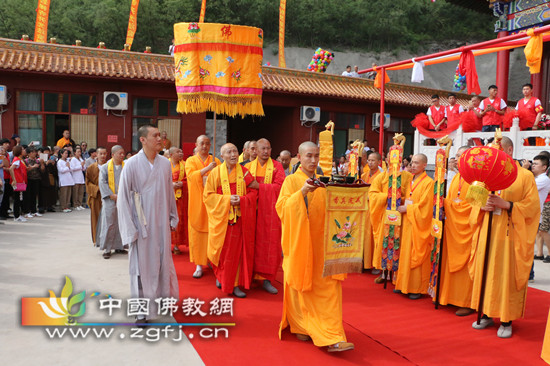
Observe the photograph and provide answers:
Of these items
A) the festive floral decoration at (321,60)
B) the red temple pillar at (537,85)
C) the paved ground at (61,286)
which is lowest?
the paved ground at (61,286)

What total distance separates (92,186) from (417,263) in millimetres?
5018

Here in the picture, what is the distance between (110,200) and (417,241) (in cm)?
429

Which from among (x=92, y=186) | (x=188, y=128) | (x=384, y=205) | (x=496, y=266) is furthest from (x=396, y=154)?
(x=188, y=128)

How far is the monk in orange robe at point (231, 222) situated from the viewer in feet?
16.2

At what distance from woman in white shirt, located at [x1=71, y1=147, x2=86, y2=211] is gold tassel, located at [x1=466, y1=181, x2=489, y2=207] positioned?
990cm

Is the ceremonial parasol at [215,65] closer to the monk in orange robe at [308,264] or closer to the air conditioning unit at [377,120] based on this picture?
the monk in orange robe at [308,264]

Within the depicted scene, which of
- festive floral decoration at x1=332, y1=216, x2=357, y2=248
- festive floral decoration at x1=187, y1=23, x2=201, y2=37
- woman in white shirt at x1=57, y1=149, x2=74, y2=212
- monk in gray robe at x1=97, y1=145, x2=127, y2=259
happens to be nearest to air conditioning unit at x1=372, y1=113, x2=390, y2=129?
woman in white shirt at x1=57, y1=149, x2=74, y2=212

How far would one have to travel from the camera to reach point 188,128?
14.8 meters

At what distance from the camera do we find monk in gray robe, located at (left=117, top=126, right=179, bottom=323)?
13.0ft

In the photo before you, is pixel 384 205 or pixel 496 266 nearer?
pixel 496 266

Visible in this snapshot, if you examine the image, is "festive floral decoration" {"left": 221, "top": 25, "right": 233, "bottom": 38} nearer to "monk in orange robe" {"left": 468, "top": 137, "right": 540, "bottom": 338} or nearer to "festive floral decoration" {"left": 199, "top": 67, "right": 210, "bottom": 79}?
"festive floral decoration" {"left": 199, "top": 67, "right": 210, "bottom": 79}

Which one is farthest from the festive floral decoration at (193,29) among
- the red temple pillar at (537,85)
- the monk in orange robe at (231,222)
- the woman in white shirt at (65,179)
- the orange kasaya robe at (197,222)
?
the red temple pillar at (537,85)

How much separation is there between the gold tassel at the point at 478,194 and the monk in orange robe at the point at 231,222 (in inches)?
89.3

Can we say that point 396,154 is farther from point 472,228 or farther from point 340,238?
point 340,238
